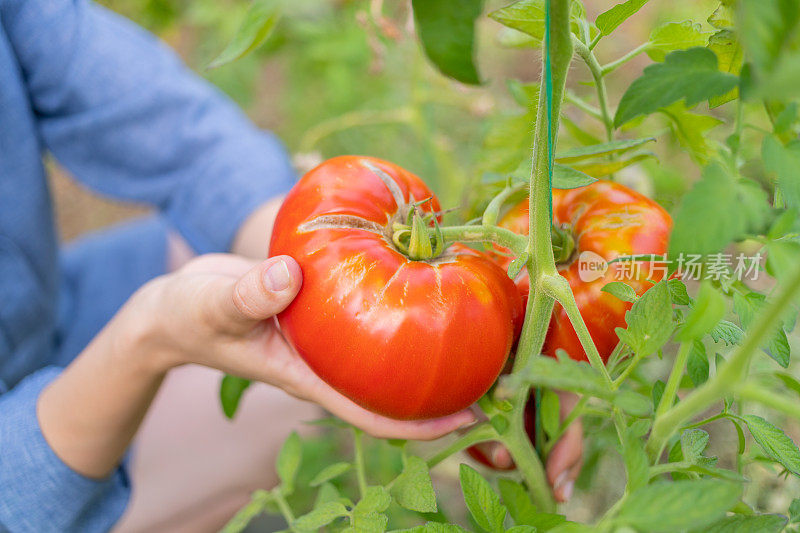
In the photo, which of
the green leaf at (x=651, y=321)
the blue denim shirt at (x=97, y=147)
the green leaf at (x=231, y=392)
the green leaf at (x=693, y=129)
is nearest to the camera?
the green leaf at (x=651, y=321)

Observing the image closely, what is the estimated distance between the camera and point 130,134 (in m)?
1.07

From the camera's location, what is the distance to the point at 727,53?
40 centimetres

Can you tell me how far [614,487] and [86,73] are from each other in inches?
41.0

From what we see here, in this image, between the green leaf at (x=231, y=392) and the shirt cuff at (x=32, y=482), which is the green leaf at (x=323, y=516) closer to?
the green leaf at (x=231, y=392)

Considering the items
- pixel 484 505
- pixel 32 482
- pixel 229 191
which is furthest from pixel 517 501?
pixel 229 191

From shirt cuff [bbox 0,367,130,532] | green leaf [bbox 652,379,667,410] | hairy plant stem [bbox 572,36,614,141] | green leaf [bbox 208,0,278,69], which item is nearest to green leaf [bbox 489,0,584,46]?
hairy plant stem [bbox 572,36,614,141]

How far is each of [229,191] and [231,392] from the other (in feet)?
1.71

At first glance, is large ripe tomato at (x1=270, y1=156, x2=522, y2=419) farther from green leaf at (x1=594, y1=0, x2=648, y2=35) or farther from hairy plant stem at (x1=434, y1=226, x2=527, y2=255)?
green leaf at (x1=594, y1=0, x2=648, y2=35)

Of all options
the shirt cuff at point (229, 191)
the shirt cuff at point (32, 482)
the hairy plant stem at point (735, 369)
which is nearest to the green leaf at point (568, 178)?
the hairy plant stem at point (735, 369)

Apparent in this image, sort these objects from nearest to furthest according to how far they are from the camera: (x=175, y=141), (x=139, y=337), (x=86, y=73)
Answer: (x=139, y=337)
(x=86, y=73)
(x=175, y=141)

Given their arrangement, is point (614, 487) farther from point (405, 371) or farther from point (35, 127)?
point (35, 127)

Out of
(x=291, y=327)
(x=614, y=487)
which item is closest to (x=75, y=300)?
(x=291, y=327)

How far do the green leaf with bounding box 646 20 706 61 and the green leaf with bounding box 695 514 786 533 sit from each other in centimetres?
28

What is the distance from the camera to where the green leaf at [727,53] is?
39 centimetres
